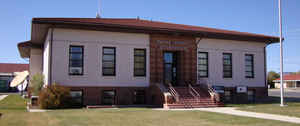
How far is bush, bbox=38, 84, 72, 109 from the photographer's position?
18.8 m

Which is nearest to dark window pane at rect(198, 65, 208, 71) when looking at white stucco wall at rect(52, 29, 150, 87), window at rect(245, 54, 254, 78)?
window at rect(245, 54, 254, 78)

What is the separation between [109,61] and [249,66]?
1243 cm

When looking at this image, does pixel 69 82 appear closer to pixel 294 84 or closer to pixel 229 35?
pixel 229 35

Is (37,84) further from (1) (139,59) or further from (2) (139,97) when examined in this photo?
(1) (139,59)

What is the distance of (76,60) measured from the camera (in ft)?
69.2

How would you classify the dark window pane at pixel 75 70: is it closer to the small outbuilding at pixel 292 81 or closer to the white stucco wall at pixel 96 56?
the white stucco wall at pixel 96 56

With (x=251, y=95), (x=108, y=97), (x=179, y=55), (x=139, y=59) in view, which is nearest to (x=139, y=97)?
(x=108, y=97)

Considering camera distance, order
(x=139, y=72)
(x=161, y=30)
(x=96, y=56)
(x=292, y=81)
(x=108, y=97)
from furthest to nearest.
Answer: (x=292, y=81) < (x=139, y=72) < (x=161, y=30) < (x=108, y=97) < (x=96, y=56)

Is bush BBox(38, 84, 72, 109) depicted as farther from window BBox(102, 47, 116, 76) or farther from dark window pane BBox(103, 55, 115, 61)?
dark window pane BBox(103, 55, 115, 61)

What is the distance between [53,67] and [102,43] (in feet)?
12.0

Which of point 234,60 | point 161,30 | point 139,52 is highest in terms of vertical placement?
point 161,30

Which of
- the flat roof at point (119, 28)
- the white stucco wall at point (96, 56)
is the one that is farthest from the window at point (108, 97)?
the flat roof at point (119, 28)

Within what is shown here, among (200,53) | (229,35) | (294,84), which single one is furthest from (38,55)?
(294,84)

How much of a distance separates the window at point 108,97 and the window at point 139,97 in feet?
5.30
